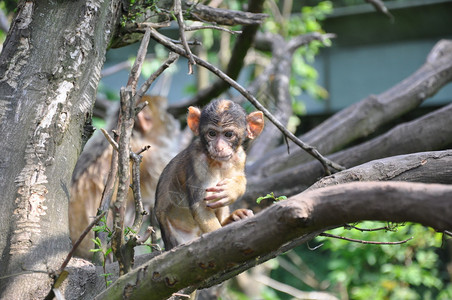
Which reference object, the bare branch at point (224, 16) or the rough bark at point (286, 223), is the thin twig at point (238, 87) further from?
the rough bark at point (286, 223)

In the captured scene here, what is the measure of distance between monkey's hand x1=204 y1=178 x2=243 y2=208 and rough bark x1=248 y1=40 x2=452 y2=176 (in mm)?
2491

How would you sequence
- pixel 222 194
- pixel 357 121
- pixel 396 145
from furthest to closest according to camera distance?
pixel 357 121, pixel 396 145, pixel 222 194

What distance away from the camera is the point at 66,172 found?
10.1 feet

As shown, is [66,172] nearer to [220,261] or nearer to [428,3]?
[220,261]

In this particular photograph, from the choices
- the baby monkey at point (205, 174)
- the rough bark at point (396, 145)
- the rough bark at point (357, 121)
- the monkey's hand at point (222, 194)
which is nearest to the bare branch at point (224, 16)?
the baby monkey at point (205, 174)

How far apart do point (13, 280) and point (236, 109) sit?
6.73 ft

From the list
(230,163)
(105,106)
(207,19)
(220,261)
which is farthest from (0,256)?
(105,106)

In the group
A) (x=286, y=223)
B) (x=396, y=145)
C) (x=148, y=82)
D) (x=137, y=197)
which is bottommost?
(x=396, y=145)

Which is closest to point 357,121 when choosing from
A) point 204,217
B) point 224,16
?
point 224,16

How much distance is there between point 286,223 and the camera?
73.4 inches

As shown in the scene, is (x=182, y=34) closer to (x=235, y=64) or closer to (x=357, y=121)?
(x=357, y=121)

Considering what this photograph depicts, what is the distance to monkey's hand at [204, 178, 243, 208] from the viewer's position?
3.69m

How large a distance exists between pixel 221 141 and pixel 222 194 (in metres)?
0.44

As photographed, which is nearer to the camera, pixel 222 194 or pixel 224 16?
pixel 222 194
